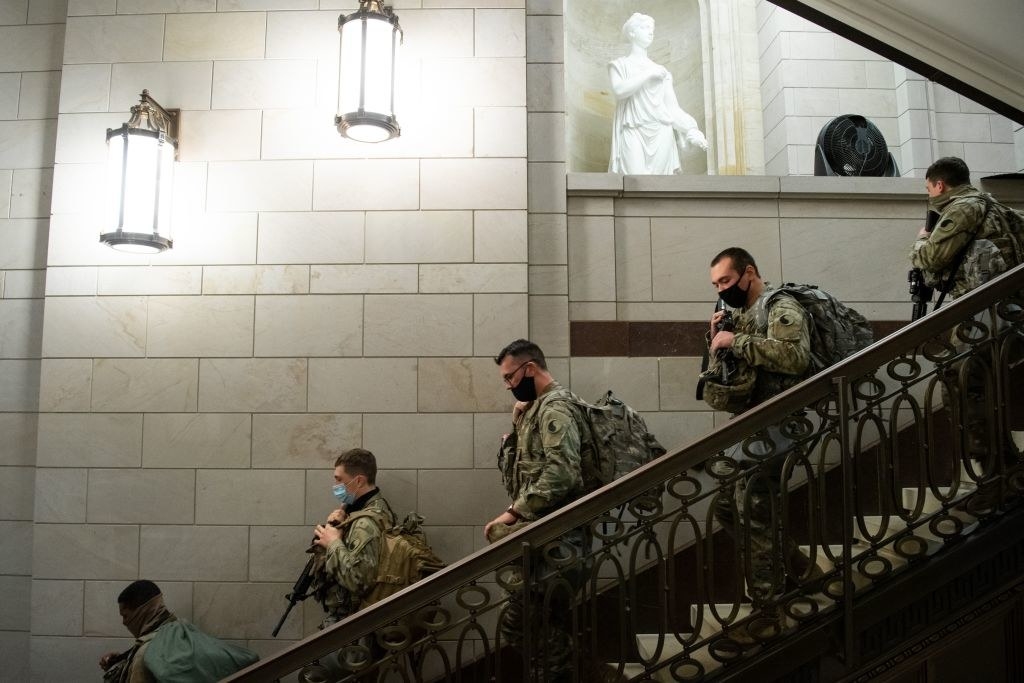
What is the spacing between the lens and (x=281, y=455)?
5.58 meters

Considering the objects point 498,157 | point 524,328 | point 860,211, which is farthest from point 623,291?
point 860,211

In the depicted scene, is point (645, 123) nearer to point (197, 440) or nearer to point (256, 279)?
point (256, 279)

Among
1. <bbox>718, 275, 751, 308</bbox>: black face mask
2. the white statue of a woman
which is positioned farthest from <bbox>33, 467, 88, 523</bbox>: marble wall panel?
the white statue of a woman

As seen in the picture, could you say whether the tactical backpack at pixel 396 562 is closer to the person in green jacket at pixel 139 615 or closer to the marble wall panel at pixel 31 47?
the person in green jacket at pixel 139 615

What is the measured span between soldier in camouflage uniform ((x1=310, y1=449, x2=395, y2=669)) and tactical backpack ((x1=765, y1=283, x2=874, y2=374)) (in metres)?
2.55

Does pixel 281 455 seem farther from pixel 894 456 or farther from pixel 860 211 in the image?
pixel 860 211

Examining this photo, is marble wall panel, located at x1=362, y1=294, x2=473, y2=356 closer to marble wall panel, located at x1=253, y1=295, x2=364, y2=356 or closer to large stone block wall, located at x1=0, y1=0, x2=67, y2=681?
marble wall panel, located at x1=253, y1=295, x2=364, y2=356

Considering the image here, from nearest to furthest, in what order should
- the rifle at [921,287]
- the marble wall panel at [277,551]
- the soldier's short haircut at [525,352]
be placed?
the soldier's short haircut at [525,352], the rifle at [921,287], the marble wall panel at [277,551]

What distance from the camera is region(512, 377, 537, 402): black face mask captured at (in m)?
4.34

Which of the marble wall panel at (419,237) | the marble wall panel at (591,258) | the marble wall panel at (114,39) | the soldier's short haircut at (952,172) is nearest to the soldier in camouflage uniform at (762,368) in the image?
the soldier's short haircut at (952,172)

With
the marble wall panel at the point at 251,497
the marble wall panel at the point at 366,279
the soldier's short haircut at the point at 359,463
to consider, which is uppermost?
the marble wall panel at the point at 366,279

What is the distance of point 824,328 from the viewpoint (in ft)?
13.2

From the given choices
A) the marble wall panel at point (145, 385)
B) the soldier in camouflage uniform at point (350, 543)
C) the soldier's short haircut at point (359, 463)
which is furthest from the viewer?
the marble wall panel at point (145, 385)

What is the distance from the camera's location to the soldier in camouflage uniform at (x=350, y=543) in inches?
181
